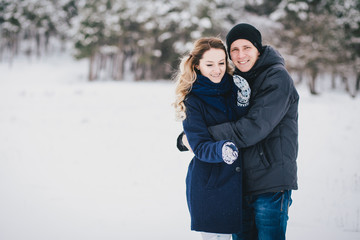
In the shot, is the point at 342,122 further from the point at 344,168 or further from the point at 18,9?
the point at 18,9

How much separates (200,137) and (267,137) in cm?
60

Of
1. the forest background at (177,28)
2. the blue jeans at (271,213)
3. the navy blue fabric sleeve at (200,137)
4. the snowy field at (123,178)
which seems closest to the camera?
the navy blue fabric sleeve at (200,137)

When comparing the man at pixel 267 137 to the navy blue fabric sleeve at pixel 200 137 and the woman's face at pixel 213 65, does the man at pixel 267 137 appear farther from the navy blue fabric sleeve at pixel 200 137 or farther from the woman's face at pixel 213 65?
the woman's face at pixel 213 65

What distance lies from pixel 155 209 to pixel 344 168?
16.5ft

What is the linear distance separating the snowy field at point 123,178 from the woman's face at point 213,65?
2636 millimetres

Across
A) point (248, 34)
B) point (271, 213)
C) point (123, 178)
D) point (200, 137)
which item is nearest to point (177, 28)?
point (123, 178)

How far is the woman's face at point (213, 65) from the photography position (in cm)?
237

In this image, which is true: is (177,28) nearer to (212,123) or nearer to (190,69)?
(190,69)

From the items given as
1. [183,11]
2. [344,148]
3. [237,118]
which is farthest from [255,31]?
[183,11]

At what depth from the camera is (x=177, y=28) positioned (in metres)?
28.8

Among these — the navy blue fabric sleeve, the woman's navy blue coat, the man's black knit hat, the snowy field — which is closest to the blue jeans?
the woman's navy blue coat

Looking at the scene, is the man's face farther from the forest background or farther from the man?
the forest background

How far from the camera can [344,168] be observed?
684cm

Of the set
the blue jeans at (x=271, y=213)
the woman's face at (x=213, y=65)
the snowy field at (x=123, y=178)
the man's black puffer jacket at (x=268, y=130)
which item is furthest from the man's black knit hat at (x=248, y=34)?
the snowy field at (x=123, y=178)
